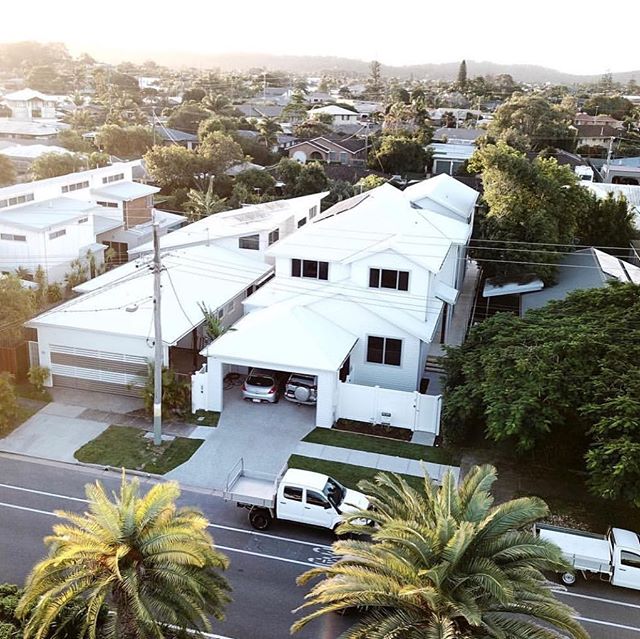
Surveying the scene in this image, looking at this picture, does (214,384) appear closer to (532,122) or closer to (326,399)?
(326,399)

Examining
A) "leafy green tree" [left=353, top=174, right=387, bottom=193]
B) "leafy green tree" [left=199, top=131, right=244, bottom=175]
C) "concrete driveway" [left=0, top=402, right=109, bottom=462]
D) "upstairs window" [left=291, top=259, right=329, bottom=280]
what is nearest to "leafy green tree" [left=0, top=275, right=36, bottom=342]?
"concrete driveway" [left=0, top=402, right=109, bottom=462]

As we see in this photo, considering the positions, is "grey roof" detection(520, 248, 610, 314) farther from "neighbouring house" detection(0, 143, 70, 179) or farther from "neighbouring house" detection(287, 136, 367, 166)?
"neighbouring house" detection(287, 136, 367, 166)

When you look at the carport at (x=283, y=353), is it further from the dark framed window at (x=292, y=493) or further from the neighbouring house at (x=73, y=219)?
the neighbouring house at (x=73, y=219)

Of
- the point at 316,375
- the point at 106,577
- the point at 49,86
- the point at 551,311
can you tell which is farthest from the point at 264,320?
the point at 49,86

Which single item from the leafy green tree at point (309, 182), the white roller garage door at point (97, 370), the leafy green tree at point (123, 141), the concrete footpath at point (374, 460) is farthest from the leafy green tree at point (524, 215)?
the leafy green tree at point (123, 141)

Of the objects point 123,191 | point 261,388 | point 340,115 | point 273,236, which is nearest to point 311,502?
point 261,388

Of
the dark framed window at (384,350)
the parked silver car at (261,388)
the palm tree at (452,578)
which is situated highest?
the palm tree at (452,578)
